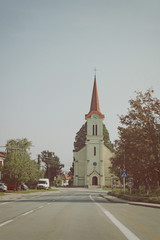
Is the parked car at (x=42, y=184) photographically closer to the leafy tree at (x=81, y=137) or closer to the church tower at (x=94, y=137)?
the church tower at (x=94, y=137)

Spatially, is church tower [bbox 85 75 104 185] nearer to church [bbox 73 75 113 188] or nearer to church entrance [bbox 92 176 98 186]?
church [bbox 73 75 113 188]

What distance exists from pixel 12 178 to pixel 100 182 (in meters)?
36.8

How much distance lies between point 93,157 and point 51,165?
21571 millimetres

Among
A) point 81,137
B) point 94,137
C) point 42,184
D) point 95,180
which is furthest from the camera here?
point 81,137

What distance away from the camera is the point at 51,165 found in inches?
4058

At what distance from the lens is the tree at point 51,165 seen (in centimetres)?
10188

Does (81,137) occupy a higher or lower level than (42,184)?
higher

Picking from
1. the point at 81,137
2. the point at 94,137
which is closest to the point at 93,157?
the point at 94,137

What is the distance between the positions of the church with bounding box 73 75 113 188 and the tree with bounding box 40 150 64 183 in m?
13.8

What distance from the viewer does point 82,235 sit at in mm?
8547

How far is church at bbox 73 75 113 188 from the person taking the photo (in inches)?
3305

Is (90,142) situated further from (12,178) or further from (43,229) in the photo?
(43,229)

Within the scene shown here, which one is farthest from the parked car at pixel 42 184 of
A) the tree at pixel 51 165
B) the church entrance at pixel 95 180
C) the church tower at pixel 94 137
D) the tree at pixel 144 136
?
the tree at pixel 144 136

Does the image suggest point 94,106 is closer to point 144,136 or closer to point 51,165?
point 51,165
